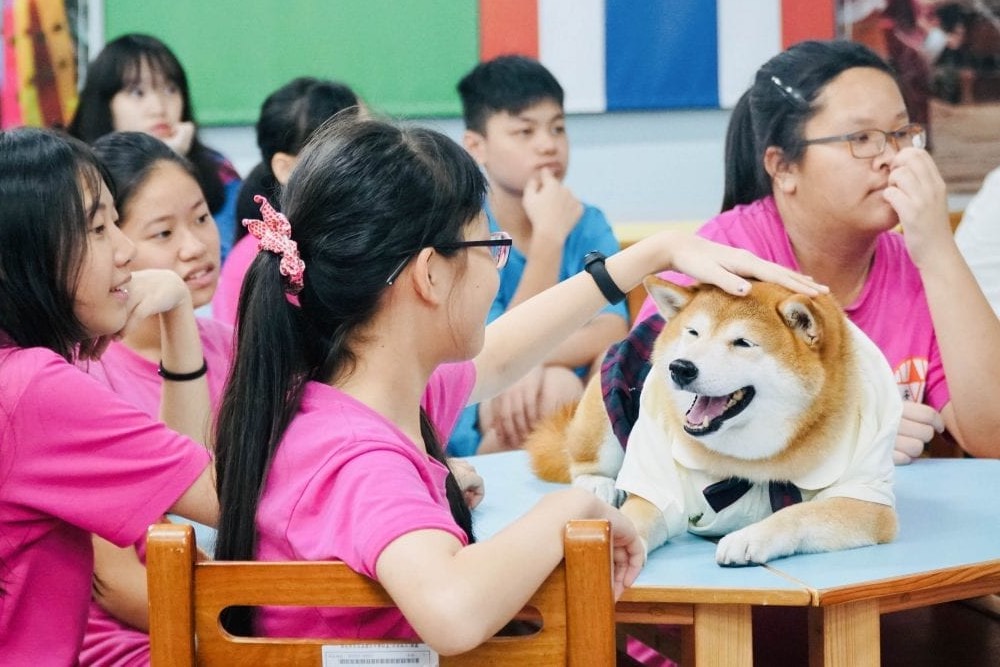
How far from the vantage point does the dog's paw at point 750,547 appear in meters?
1.26

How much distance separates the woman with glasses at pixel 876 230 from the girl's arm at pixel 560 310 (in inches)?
15.4

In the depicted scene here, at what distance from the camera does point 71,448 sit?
1254 mm

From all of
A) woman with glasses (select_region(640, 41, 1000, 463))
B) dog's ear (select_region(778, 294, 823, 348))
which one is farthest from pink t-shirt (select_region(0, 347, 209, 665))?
woman with glasses (select_region(640, 41, 1000, 463))

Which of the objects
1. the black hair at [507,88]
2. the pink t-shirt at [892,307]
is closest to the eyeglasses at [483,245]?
the pink t-shirt at [892,307]

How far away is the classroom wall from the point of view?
12.6 ft

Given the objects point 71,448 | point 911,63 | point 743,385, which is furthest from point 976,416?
point 911,63

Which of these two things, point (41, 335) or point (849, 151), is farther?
point (849, 151)

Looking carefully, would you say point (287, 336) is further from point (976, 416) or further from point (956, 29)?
point (956, 29)

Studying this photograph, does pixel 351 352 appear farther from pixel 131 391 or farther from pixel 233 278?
pixel 233 278

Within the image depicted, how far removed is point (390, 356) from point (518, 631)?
35 cm

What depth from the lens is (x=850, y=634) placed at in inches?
48.5

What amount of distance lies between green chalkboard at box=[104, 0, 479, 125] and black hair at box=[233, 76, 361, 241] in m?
0.91

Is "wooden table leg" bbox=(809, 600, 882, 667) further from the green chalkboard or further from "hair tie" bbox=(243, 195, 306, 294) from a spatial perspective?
the green chalkboard

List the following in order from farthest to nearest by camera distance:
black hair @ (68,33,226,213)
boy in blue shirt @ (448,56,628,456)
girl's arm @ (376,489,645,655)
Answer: black hair @ (68,33,226,213)
boy in blue shirt @ (448,56,628,456)
girl's arm @ (376,489,645,655)
